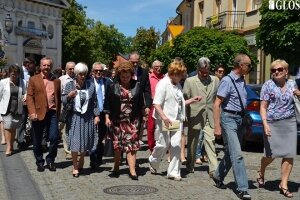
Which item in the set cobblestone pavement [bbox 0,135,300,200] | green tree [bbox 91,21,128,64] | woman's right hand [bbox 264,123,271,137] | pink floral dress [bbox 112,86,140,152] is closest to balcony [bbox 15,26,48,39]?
green tree [bbox 91,21,128,64]

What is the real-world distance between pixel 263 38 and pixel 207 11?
17262 mm

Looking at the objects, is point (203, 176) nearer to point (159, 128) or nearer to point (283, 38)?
point (159, 128)

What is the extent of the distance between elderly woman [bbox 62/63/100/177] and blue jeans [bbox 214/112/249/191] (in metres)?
2.23

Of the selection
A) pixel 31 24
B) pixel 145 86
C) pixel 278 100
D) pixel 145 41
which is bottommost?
pixel 278 100

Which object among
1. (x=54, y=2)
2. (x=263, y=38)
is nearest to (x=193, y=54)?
(x=263, y=38)

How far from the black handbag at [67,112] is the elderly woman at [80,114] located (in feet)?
0.16

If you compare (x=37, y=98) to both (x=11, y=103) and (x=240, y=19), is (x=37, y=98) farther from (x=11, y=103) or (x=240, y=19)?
(x=240, y=19)

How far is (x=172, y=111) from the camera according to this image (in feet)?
26.6

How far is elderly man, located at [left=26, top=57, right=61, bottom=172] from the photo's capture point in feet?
28.9

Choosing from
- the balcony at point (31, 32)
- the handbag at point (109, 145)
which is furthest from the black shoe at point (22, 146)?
the balcony at point (31, 32)

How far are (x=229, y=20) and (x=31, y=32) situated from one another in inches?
1433

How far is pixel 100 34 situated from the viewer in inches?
4395

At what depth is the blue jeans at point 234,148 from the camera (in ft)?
22.5

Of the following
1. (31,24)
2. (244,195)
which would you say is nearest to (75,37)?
(31,24)
